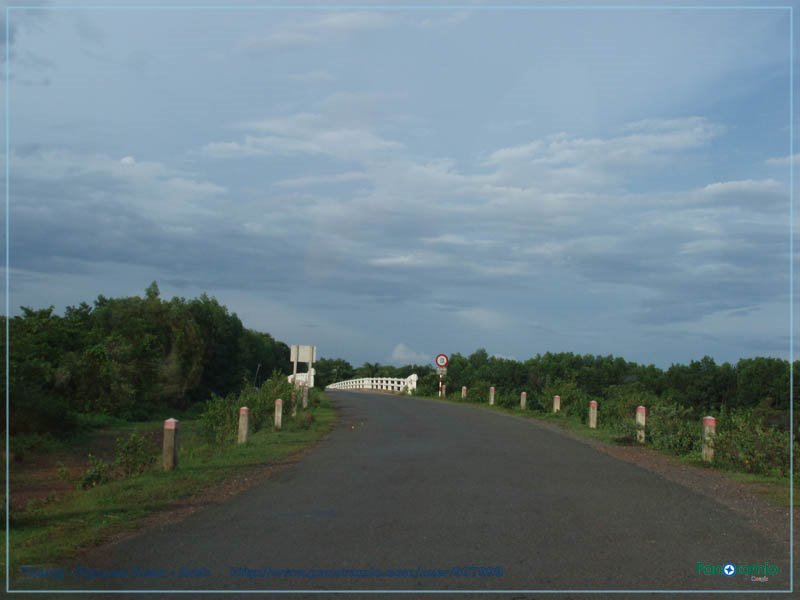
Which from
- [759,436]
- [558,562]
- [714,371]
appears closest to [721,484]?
[759,436]

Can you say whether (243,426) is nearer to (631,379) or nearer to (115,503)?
(115,503)

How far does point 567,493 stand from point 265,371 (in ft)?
203

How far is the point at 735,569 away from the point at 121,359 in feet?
106

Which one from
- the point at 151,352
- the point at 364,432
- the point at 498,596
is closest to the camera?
the point at 498,596

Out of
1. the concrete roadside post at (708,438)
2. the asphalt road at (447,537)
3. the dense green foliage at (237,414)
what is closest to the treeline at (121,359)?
the dense green foliage at (237,414)

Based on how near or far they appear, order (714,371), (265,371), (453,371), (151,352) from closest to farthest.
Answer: (714,371) < (151,352) < (453,371) < (265,371)

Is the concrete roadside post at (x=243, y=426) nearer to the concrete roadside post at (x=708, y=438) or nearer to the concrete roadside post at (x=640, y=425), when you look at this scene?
the concrete roadside post at (x=640, y=425)

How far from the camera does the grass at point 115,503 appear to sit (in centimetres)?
862

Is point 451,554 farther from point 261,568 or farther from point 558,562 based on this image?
point 261,568

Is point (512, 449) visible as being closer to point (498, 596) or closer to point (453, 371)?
point (498, 596)

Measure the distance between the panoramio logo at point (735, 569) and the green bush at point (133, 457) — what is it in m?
10.8

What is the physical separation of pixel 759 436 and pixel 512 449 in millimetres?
4967

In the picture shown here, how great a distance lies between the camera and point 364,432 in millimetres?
21906

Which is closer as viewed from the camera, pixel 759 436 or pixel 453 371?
pixel 759 436
